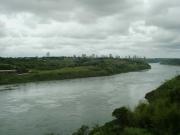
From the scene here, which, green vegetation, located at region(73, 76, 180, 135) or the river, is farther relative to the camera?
the river

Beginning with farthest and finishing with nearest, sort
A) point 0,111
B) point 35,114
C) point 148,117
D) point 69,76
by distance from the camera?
point 69,76
point 0,111
point 35,114
point 148,117

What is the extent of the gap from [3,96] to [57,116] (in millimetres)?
19069

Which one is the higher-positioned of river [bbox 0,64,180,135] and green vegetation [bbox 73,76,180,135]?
green vegetation [bbox 73,76,180,135]

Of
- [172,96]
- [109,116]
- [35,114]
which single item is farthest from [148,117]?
[35,114]

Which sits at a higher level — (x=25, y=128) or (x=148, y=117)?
(x=148, y=117)

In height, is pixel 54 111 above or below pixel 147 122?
below

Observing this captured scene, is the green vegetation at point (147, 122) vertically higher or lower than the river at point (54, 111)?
higher

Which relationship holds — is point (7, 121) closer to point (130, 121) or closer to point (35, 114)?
point (35, 114)

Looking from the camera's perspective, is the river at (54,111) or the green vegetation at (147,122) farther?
the river at (54,111)

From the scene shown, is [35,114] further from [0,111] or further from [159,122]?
[159,122]

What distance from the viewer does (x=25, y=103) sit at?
39.7m

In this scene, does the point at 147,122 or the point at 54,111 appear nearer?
the point at 147,122

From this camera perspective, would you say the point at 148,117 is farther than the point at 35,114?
No

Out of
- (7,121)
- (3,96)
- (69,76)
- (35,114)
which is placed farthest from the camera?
(69,76)
